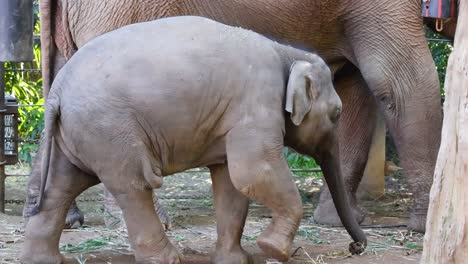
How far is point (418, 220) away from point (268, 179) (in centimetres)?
159

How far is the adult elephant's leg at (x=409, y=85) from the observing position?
570 cm

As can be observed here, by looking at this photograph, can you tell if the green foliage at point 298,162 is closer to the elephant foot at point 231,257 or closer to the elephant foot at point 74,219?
the elephant foot at point 74,219

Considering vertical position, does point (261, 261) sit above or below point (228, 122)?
below

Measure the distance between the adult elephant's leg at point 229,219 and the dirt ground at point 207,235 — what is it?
0.19 meters

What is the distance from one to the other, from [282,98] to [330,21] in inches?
58.7

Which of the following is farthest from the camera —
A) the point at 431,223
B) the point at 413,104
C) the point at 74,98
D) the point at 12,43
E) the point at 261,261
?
the point at 12,43

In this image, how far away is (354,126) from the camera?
652cm

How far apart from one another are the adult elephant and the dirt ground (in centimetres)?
36

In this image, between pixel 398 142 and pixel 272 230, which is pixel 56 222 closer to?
pixel 272 230

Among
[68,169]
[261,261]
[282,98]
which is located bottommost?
[261,261]

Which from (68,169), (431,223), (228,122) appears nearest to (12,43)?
(68,169)

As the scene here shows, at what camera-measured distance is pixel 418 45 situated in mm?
5715

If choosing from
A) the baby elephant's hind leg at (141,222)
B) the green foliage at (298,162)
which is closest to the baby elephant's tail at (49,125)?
the baby elephant's hind leg at (141,222)

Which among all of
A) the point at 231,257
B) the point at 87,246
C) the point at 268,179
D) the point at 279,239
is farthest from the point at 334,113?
the point at 87,246
